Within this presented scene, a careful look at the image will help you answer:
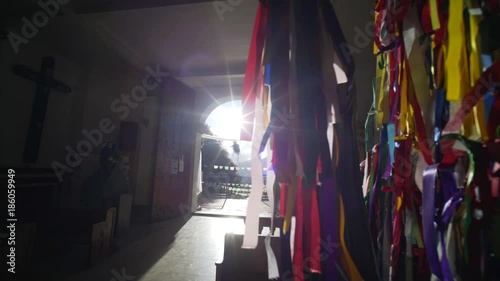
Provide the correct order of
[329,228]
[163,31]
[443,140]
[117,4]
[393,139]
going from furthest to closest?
1. [163,31]
2. [117,4]
3. [393,139]
4. [329,228]
5. [443,140]

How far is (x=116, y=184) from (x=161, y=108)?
152 cm

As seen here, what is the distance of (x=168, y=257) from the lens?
2197mm

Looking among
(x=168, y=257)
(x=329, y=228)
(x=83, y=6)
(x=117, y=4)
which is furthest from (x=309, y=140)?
(x=83, y=6)

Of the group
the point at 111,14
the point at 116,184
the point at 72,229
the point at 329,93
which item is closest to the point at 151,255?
the point at 72,229

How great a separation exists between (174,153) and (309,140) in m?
3.81

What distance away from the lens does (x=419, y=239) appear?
0.48 m

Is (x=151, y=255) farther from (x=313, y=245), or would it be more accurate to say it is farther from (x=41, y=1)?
(x=41, y=1)

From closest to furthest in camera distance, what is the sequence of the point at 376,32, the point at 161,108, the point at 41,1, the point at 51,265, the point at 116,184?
1. the point at 376,32
2. the point at 51,265
3. the point at 41,1
4. the point at 116,184
5. the point at 161,108

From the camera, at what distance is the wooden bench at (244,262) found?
1.85 feet

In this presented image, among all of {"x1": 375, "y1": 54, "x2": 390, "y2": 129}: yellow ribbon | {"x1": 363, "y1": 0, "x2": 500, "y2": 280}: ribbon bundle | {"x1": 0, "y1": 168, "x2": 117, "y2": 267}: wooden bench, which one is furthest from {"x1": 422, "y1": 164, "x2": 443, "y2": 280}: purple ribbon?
{"x1": 0, "y1": 168, "x2": 117, "y2": 267}: wooden bench

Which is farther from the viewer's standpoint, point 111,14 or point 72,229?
point 111,14

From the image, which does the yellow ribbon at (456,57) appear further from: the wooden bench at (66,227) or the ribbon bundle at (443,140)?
the wooden bench at (66,227)

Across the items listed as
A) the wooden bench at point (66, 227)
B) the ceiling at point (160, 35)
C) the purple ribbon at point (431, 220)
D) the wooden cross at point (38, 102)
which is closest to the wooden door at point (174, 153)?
the ceiling at point (160, 35)

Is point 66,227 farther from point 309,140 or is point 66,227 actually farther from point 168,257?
point 309,140
